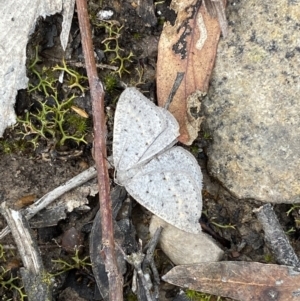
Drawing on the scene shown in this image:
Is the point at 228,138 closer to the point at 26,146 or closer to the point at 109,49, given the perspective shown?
the point at 109,49

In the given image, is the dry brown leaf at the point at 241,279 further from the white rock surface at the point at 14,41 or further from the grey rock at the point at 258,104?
the white rock surface at the point at 14,41

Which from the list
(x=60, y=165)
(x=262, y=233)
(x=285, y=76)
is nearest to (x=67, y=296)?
(x=60, y=165)

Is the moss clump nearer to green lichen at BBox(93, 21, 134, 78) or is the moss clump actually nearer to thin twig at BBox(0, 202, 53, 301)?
green lichen at BBox(93, 21, 134, 78)

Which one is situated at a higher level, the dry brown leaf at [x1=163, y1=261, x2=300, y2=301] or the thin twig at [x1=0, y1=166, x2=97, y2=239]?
the thin twig at [x1=0, y1=166, x2=97, y2=239]

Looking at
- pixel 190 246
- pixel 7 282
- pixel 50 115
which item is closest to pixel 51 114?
pixel 50 115

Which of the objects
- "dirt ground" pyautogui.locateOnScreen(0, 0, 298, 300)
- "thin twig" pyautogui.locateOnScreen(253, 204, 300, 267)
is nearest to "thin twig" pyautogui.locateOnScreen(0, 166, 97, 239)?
"dirt ground" pyautogui.locateOnScreen(0, 0, 298, 300)

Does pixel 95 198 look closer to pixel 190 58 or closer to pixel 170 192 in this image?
pixel 170 192
